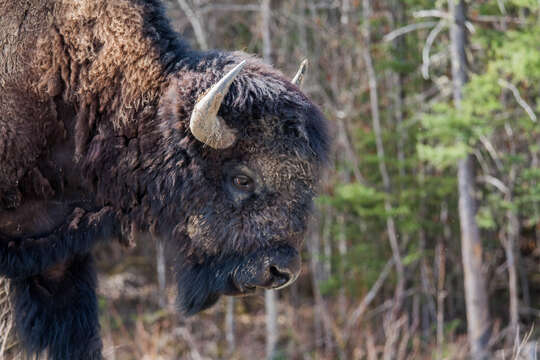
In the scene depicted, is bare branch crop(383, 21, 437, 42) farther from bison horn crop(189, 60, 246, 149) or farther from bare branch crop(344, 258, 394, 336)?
bison horn crop(189, 60, 246, 149)

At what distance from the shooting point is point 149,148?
3939 mm

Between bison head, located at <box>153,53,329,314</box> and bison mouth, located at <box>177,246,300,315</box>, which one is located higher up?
bison head, located at <box>153,53,329,314</box>

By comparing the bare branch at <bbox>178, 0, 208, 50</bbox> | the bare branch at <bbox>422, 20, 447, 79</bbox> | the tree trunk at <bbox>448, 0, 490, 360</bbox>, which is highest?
the bare branch at <bbox>178, 0, 208, 50</bbox>

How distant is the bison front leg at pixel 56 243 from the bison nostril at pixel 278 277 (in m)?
1.11

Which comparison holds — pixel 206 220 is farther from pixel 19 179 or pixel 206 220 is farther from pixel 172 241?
pixel 19 179

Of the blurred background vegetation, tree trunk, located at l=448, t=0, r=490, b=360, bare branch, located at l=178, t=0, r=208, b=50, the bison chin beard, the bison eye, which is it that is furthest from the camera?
bare branch, located at l=178, t=0, r=208, b=50

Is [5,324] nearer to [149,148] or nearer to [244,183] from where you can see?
[149,148]

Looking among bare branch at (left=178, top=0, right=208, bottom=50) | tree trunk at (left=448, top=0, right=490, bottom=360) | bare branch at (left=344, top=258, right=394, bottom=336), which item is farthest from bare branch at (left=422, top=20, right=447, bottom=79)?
bare branch at (left=344, top=258, right=394, bottom=336)

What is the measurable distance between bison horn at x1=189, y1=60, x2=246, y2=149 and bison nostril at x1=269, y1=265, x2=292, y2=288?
76 centimetres

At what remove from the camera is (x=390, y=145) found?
12.6 metres

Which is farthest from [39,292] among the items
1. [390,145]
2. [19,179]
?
[390,145]

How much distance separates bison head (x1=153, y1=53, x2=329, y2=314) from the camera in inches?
147

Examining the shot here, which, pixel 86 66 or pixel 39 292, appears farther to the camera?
pixel 39 292

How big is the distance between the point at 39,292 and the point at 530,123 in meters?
7.32
